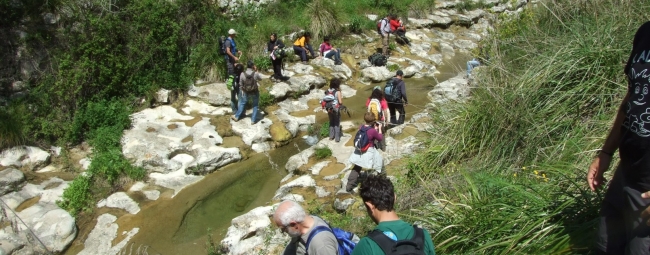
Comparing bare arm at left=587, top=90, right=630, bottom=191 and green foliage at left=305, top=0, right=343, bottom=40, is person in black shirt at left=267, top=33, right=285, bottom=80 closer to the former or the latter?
green foliage at left=305, top=0, right=343, bottom=40

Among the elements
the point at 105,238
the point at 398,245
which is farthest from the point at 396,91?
the point at 398,245

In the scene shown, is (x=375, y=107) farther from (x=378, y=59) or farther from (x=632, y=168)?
(x=378, y=59)

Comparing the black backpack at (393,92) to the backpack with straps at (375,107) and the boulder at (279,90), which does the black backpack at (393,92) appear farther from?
the boulder at (279,90)

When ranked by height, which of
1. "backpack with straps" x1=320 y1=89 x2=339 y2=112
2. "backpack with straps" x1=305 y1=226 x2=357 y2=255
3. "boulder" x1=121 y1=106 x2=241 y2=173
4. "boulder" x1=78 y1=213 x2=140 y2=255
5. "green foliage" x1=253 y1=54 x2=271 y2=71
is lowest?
"boulder" x1=78 y1=213 x2=140 y2=255

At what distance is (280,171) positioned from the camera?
8.83 m

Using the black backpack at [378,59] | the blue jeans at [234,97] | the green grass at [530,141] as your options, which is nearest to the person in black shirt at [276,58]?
the blue jeans at [234,97]

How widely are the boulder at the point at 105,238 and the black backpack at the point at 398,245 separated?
209 inches

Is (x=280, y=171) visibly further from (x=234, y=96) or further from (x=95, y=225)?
(x=95, y=225)

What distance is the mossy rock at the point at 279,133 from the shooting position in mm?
9781

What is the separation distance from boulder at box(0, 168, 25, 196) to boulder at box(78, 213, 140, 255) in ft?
5.13

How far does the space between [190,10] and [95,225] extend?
632 centimetres

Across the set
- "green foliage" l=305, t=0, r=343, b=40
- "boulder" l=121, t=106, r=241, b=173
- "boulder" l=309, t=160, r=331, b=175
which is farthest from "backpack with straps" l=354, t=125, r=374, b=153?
"green foliage" l=305, t=0, r=343, b=40

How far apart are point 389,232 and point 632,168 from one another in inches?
50.7

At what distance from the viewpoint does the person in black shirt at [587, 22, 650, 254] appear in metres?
2.37
